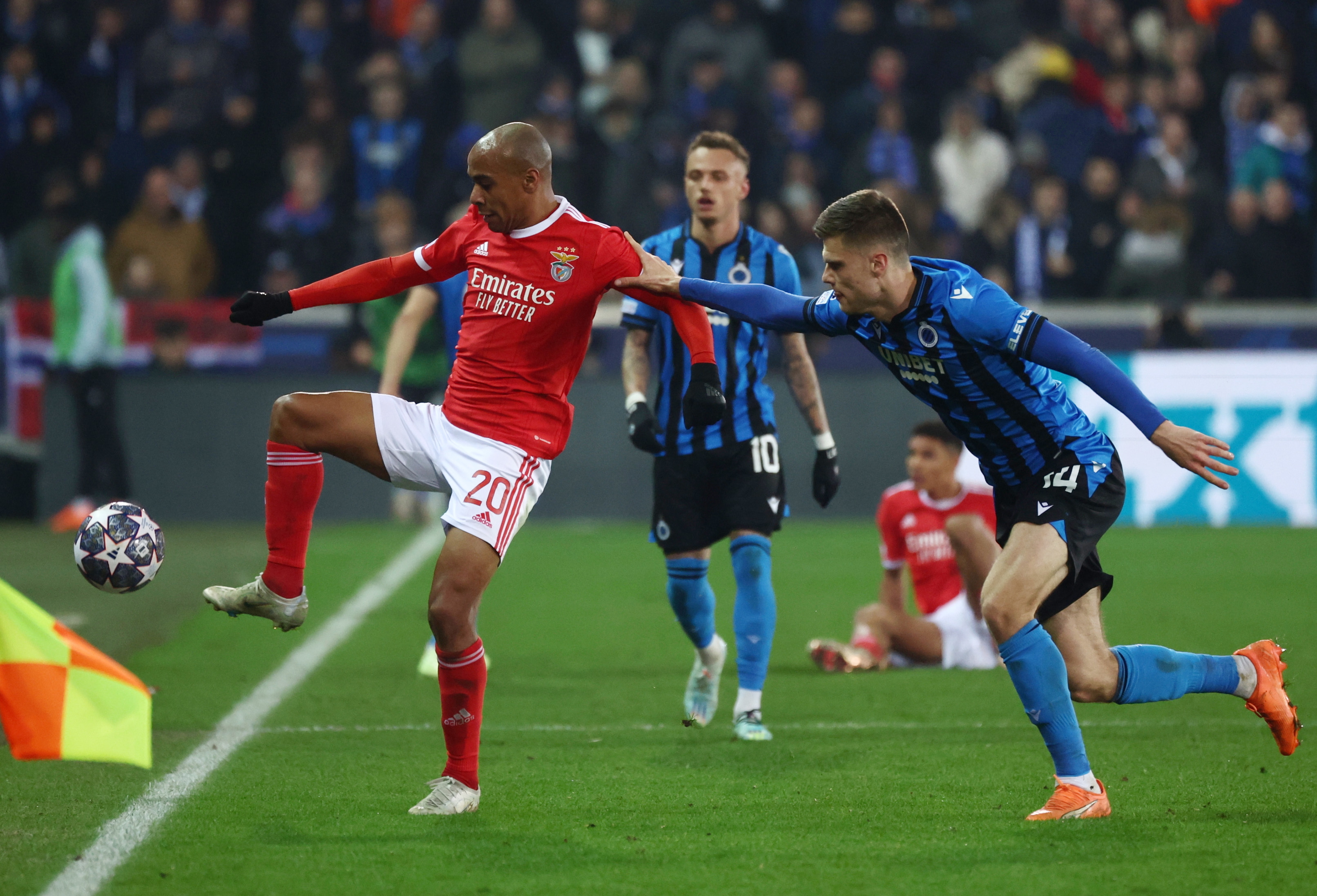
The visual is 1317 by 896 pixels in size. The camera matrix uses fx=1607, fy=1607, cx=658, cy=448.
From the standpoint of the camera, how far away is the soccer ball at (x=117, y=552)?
509 centimetres

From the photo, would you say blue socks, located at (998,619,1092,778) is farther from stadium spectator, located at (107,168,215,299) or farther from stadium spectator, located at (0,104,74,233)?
stadium spectator, located at (0,104,74,233)

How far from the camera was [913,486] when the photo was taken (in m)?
7.64

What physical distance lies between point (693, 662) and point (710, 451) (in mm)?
1718

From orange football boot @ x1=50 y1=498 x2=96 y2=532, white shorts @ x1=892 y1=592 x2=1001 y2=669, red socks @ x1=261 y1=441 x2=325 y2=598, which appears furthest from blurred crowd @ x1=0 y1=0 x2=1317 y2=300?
red socks @ x1=261 y1=441 x2=325 y2=598

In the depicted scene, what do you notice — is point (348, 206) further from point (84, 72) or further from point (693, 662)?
point (693, 662)

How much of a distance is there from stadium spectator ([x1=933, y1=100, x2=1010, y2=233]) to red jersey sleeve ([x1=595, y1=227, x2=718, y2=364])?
10.4 m

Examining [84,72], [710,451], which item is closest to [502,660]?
[710,451]

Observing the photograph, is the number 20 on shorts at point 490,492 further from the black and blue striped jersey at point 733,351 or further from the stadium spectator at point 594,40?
the stadium spectator at point 594,40

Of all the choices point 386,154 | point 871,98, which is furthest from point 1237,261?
point 386,154

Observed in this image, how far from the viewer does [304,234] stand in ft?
47.1

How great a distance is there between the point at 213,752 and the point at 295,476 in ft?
3.84

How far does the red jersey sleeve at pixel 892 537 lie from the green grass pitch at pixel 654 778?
0.56 m

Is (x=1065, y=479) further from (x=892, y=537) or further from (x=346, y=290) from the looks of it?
(x=892, y=537)

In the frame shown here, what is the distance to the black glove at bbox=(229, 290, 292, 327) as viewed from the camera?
5.11 m
